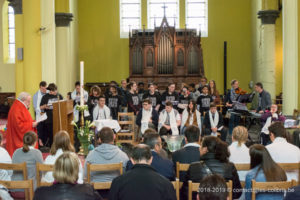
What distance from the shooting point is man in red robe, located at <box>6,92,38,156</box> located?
709 cm

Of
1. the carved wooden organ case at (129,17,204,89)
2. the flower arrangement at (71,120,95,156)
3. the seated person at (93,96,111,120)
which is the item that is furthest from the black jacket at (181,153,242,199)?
the carved wooden organ case at (129,17,204,89)

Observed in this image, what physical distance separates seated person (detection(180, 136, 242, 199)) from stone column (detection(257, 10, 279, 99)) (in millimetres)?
11979

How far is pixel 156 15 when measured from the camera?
19.1 metres

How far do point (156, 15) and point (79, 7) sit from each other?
352 cm

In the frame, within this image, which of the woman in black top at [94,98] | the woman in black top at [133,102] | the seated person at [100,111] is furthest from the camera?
the woman in black top at [133,102]

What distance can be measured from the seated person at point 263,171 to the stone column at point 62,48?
12.3 metres

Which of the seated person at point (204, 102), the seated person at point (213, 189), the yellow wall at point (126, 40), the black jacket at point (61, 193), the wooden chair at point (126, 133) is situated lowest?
the wooden chair at point (126, 133)

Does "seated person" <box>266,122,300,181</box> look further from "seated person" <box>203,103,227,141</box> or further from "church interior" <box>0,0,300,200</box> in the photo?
"church interior" <box>0,0,300,200</box>

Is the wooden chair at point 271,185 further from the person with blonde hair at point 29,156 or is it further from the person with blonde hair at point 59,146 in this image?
the person with blonde hair at point 29,156

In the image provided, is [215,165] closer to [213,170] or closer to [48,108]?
[213,170]

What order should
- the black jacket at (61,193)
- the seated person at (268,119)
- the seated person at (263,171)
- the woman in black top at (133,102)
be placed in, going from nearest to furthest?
the black jacket at (61,193), the seated person at (263,171), the seated person at (268,119), the woman in black top at (133,102)

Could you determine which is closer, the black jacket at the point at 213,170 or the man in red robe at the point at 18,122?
the black jacket at the point at 213,170

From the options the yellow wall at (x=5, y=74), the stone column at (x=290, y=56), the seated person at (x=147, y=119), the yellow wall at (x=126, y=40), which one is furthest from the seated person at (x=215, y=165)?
the yellow wall at (x=5, y=74)

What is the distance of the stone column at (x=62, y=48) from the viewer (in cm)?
1572
